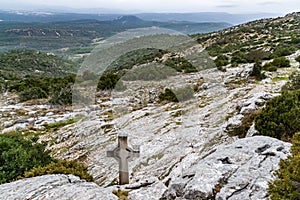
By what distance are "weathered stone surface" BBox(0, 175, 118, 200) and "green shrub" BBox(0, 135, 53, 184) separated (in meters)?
3.10

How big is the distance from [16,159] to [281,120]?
30.6 ft

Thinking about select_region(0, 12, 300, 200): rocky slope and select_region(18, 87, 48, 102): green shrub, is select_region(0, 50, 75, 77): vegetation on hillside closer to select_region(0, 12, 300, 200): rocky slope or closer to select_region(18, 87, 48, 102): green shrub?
select_region(18, 87, 48, 102): green shrub

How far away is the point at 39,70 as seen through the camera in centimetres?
9644

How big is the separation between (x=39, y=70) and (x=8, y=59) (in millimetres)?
13014

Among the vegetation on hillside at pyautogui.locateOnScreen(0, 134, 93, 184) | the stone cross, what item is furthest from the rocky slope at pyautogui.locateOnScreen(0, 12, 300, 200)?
the vegetation on hillside at pyautogui.locateOnScreen(0, 134, 93, 184)

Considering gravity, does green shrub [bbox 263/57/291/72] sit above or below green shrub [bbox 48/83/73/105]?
above

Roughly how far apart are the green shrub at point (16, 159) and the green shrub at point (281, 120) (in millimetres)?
8108

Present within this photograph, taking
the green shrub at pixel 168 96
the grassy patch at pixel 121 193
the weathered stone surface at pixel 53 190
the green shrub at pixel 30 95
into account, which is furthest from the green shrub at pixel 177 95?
the green shrub at pixel 30 95

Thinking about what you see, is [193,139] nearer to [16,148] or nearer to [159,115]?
[159,115]

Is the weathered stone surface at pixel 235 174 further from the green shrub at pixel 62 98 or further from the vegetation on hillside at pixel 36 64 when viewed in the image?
the vegetation on hillside at pixel 36 64

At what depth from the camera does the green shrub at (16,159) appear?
37.7 ft

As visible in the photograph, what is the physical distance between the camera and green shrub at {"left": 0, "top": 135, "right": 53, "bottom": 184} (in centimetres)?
1150

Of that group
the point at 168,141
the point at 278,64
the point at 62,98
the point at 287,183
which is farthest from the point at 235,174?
the point at 62,98

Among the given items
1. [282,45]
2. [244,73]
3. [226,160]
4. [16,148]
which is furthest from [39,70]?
[226,160]
